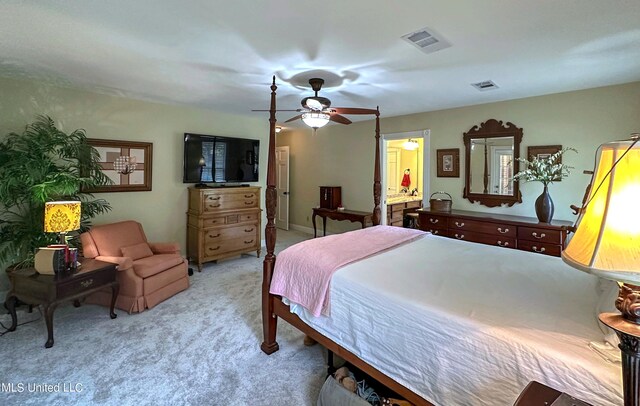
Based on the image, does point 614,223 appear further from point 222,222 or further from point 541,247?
point 222,222

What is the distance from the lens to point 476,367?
1250 mm

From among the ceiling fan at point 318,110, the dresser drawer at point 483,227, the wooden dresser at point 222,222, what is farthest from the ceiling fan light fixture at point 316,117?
the dresser drawer at point 483,227

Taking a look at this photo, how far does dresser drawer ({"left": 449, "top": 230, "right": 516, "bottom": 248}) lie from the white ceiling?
179cm

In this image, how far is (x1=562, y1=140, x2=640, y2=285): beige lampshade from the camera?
694 mm

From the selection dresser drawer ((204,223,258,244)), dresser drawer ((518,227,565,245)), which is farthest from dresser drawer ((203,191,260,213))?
dresser drawer ((518,227,565,245))

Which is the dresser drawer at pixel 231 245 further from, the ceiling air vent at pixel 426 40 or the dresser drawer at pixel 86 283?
the ceiling air vent at pixel 426 40

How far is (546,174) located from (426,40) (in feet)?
8.12

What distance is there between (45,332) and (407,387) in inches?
126

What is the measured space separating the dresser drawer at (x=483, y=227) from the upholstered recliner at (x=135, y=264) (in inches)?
141

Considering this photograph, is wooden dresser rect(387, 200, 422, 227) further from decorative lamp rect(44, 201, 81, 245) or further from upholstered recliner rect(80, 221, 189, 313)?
decorative lamp rect(44, 201, 81, 245)

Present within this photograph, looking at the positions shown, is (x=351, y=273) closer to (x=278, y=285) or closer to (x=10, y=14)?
(x=278, y=285)

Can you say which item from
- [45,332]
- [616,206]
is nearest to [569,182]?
[616,206]

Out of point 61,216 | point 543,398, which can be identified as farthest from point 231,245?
point 543,398

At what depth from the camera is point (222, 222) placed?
469 cm
